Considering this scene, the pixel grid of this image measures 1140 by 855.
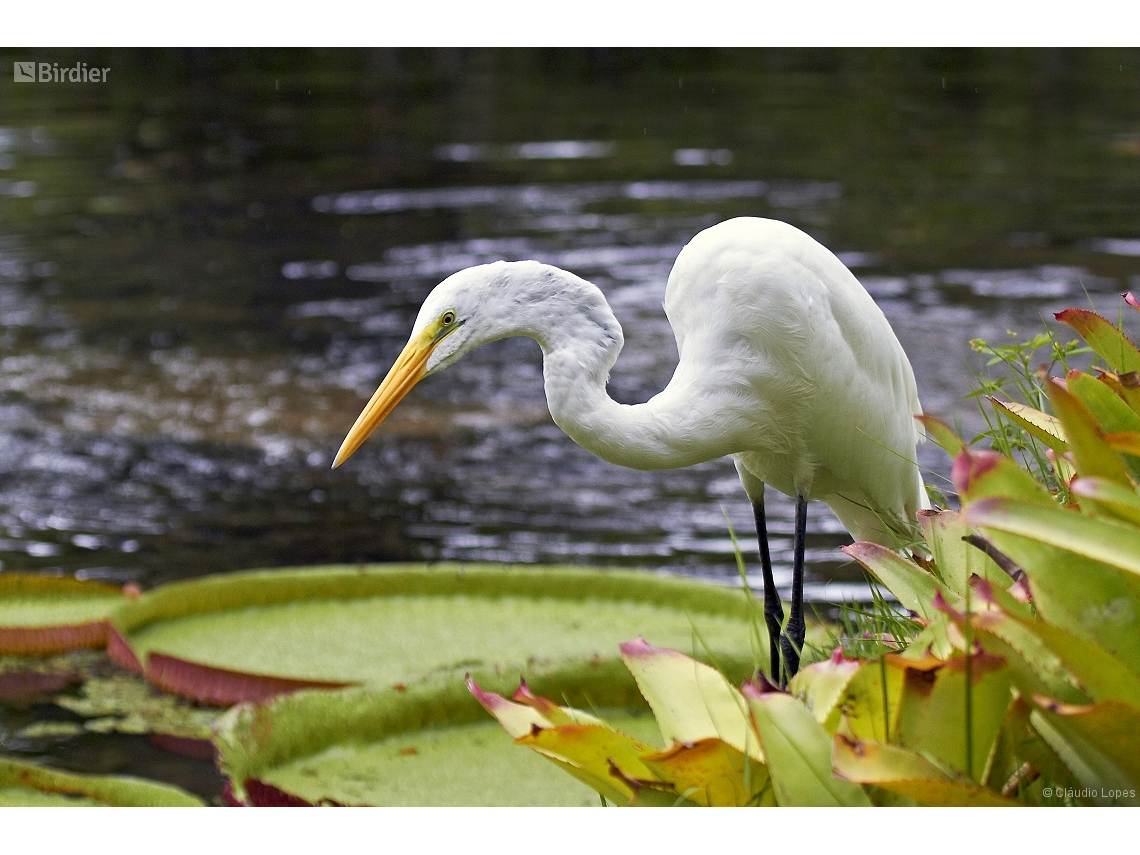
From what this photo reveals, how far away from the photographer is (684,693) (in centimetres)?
129

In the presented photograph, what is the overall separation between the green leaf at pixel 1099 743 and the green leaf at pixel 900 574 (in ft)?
0.79

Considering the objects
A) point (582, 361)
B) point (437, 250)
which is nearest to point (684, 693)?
point (582, 361)

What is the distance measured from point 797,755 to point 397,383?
94 centimetres

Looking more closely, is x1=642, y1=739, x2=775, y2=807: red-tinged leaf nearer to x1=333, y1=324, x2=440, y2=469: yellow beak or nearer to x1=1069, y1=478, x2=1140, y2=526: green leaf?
x1=1069, y1=478, x2=1140, y2=526: green leaf

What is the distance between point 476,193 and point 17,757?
20.3ft

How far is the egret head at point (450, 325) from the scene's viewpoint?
180cm

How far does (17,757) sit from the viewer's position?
262 cm

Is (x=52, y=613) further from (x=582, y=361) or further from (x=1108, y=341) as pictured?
(x=1108, y=341)

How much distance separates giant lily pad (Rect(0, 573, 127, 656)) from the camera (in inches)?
116

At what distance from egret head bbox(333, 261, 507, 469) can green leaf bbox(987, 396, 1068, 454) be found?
69cm

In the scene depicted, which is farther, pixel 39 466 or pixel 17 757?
pixel 39 466
